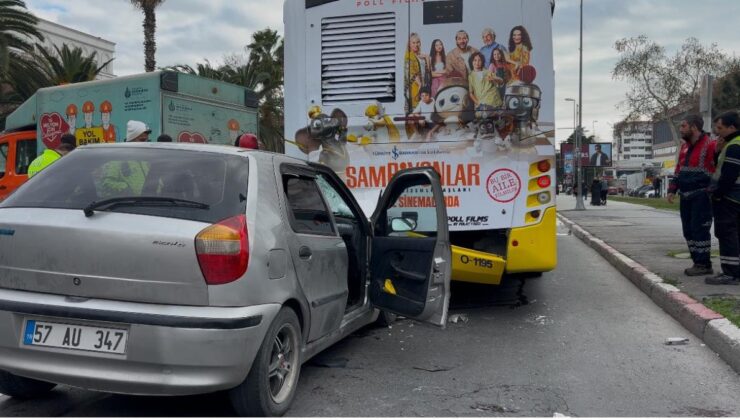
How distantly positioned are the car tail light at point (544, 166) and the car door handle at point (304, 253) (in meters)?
3.01

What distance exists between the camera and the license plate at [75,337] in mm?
3154

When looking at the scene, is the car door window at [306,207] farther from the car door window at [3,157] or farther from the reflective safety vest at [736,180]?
the car door window at [3,157]

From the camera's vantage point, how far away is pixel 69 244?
3287 mm

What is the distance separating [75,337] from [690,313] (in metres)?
5.26

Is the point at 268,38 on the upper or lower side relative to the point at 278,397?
upper

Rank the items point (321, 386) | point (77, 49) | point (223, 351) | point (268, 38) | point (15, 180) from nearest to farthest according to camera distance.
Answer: point (223, 351), point (321, 386), point (15, 180), point (77, 49), point (268, 38)

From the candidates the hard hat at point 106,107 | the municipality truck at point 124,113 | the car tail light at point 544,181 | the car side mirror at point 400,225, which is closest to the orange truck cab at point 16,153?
the municipality truck at point 124,113

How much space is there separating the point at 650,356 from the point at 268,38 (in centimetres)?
3158

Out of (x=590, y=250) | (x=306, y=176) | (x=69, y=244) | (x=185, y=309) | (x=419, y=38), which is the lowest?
(x=590, y=250)

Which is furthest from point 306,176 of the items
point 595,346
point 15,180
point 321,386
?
point 15,180

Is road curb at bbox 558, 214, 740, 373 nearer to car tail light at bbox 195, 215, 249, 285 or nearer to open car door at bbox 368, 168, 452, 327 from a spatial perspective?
open car door at bbox 368, 168, 452, 327

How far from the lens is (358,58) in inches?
262

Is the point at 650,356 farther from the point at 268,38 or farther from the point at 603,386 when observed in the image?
the point at 268,38

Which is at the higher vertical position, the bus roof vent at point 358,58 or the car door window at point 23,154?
the bus roof vent at point 358,58
